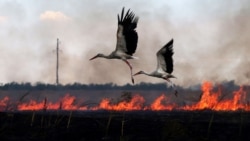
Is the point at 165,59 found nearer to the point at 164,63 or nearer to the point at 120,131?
the point at 164,63

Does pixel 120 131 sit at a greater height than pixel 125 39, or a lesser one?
lesser

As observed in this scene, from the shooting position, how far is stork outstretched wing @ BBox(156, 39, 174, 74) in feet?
79.9

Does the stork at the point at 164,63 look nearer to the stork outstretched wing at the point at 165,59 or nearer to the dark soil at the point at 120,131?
the stork outstretched wing at the point at 165,59

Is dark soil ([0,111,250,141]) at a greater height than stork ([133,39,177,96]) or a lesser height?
lesser

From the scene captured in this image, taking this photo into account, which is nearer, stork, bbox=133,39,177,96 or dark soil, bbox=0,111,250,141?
dark soil, bbox=0,111,250,141

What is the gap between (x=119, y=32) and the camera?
79.2 feet

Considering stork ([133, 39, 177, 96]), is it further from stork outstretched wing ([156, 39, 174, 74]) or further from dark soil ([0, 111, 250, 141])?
dark soil ([0, 111, 250, 141])

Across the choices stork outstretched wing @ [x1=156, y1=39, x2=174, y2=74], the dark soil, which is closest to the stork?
stork outstretched wing @ [x1=156, y1=39, x2=174, y2=74]

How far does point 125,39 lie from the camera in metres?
23.8

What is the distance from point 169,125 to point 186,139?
99 cm

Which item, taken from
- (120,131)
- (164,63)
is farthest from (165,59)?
(120,131)

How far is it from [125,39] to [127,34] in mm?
278

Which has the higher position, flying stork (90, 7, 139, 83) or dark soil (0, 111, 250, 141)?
flying stork (90, 7, 139, 83)

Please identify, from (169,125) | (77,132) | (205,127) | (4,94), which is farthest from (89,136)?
(4,94)
